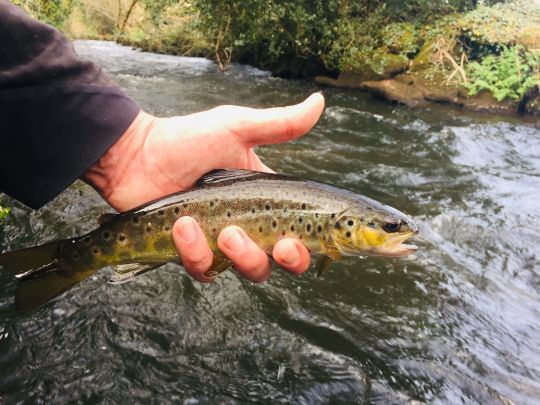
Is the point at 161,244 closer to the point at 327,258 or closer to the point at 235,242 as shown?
the point at 235,242

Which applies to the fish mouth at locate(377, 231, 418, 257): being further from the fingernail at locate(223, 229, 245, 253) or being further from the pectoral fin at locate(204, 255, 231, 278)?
the pectoral fin at locate(204, 255, 231, 278)

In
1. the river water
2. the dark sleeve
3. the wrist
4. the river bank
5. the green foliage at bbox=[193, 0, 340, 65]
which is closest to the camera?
the dark sleeve

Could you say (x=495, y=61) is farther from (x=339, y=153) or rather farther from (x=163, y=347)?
(x=163, y=347)

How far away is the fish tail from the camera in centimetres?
235

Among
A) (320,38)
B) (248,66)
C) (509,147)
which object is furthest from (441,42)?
(248,66)

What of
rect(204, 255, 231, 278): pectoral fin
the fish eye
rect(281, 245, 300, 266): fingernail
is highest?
the fish eye

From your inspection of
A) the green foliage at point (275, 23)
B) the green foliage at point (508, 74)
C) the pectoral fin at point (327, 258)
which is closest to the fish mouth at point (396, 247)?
the pectoral fin at point (327, 258)

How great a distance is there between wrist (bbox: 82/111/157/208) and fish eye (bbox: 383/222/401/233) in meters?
1.64

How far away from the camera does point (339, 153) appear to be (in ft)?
28.5

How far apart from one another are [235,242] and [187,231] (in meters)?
0.27

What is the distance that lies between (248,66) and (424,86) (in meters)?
8.15

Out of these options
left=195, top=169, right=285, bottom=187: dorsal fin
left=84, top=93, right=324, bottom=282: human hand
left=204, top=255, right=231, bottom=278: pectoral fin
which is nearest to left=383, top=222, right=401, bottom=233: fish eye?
left=84, top=93, right=324, bottom=282: human hand

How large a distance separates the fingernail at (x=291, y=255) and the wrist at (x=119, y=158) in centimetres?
124

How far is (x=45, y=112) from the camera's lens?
2.43m
